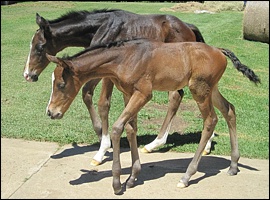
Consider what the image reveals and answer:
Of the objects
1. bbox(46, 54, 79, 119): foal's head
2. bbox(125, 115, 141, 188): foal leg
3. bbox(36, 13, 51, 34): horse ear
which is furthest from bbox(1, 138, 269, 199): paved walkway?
bbox(36, 13, 51, 34): horse ear

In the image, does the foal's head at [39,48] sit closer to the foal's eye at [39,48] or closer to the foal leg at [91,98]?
the foal's eye at [39,48]

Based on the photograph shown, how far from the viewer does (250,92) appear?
925cm

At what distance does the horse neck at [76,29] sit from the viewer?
18.8 ft

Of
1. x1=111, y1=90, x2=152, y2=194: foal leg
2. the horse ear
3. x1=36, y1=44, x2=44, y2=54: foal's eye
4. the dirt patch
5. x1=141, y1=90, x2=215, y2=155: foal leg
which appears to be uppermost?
the horse ear

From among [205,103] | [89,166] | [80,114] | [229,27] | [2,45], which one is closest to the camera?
[205,103]

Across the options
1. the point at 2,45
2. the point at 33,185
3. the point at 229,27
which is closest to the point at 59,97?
the point at 33,185

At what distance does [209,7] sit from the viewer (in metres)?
23.5

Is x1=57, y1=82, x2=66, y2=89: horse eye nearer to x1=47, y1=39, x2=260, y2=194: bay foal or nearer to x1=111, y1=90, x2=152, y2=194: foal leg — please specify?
x1=47, y1=39, x2=260, y2=194: bay foal

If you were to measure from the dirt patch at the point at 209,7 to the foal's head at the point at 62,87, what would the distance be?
18246mm

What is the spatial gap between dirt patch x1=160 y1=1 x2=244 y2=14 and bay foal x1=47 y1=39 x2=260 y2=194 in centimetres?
1771

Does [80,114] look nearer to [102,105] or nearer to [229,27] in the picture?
[102,105]

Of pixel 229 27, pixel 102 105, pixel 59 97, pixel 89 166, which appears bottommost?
pixel 229 27

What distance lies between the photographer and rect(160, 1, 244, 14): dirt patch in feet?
74.5

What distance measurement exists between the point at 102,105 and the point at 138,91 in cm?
131
